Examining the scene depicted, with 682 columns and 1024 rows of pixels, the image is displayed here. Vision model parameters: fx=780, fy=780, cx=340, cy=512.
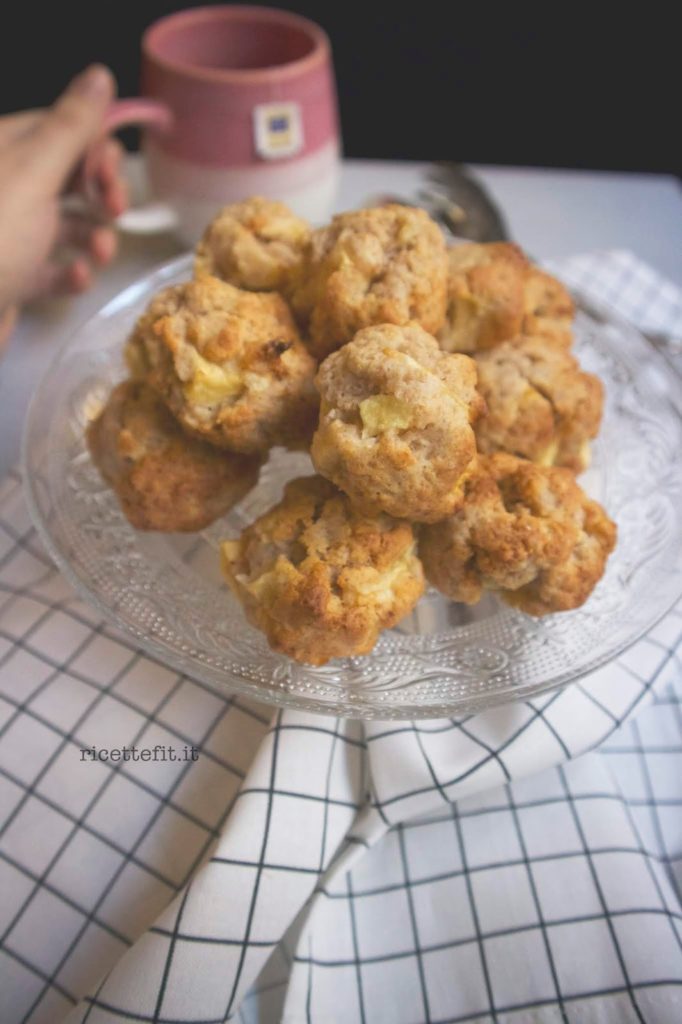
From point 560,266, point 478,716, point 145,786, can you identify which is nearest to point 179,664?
point 145,786

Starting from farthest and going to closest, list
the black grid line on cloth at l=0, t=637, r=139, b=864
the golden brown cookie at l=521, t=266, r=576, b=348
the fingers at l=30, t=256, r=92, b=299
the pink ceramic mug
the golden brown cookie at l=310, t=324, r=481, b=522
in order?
the fingers at l=30, t=256, r=92, b=299, the pink ceramic mug, the golden brown cookie at l=521, t=266, r=576, b=348, the black grid line on cloth at l=0, t=637, r=139, b=864, the golden brown cookie at l=310, t=324, r=481, b=522

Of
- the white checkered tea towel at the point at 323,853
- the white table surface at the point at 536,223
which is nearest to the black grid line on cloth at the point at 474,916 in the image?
the white checkered tea towel at the point at 323,853

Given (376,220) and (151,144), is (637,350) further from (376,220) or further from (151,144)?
(151,144)

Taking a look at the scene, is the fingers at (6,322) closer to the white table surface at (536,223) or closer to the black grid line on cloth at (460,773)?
the white table surface at (536,223)

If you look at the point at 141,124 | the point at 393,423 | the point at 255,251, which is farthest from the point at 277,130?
the point at 393,423

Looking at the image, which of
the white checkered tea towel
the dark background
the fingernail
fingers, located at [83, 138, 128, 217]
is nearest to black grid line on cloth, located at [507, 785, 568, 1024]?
the white checkered tea towel

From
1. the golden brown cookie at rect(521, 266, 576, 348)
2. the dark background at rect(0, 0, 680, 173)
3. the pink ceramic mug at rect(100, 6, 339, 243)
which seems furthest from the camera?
the dark background at rect(0, 0, 680, 173)

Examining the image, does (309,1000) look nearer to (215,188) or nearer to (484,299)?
(484,299)

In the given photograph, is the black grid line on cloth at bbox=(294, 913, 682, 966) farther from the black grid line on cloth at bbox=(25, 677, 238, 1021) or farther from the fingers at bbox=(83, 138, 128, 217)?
the fingers at bbox=(83, 138, 128, 217)

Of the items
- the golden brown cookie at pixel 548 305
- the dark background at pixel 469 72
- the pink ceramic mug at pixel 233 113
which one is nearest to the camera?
the golden brown cookie at pixel 548 305
